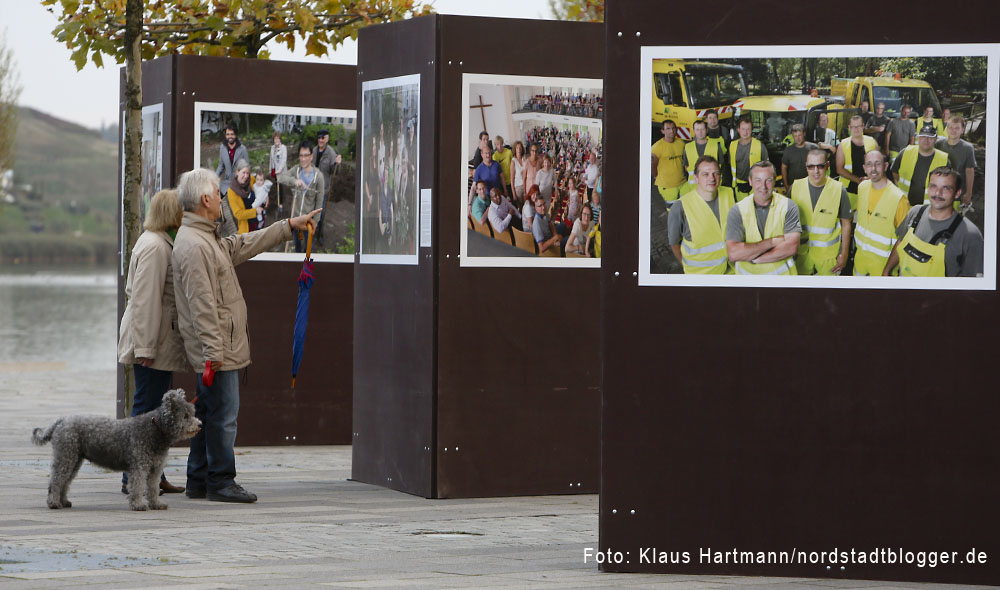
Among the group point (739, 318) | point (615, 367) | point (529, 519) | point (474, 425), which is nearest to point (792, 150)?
point (739, 318)

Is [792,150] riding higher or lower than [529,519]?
higher

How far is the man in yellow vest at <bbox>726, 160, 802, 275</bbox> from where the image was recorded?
7.14 meters

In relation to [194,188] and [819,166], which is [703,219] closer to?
[819,166]

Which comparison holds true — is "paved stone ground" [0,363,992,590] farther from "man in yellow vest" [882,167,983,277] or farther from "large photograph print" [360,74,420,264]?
"large photograph print" [360,74,420,264]

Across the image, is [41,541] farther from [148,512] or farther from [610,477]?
[610,477]

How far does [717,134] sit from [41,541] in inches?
152

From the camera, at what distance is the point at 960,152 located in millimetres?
7031

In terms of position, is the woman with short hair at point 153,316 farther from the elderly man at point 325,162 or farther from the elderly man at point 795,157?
the elderly man at point 795,157

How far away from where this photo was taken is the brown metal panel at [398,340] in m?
10.2

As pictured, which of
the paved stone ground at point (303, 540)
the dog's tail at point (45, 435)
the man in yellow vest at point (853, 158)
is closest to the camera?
the paved stone ground at point (303, 540)

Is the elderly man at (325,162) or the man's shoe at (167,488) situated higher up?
the elderly man at (325,162)

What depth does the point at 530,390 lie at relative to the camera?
34.2 feet

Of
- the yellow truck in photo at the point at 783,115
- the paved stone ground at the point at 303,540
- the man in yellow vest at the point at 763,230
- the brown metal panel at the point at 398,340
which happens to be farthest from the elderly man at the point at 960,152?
the brown metal panel at the point at 398,340

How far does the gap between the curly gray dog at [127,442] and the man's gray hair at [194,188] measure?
1.24 metres
